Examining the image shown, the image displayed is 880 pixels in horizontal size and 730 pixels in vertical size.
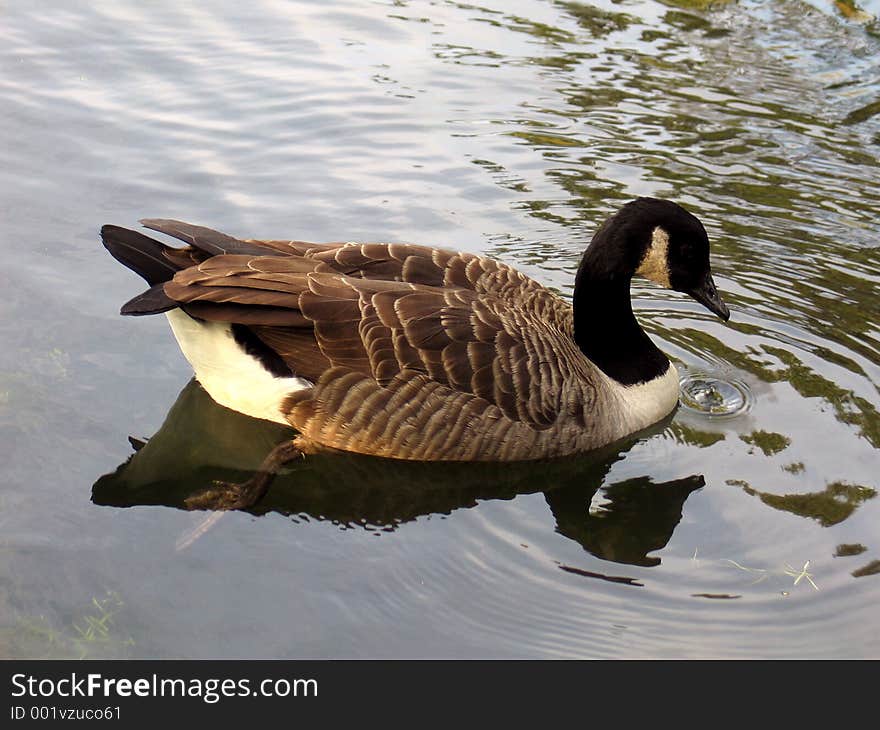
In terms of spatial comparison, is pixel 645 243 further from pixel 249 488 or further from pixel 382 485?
pixel 249 488

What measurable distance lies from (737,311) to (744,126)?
3502 millimetres

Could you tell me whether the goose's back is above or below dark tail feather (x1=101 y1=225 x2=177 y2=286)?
below

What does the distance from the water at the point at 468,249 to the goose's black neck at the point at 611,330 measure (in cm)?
46

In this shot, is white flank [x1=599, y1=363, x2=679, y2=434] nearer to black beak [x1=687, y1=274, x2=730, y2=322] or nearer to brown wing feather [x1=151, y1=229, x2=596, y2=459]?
brown wing feather [x1=151, y1=229, x2=596, y2=459]

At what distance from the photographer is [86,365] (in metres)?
7.93

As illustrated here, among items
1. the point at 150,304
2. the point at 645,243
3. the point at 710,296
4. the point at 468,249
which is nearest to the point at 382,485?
the point at 150,304

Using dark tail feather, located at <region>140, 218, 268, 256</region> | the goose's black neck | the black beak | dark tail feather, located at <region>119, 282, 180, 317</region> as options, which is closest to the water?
the goose's black neck

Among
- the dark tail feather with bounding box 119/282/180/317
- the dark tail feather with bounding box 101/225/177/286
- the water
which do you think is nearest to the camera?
the water

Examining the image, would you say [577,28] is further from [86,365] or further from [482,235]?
[86,365]

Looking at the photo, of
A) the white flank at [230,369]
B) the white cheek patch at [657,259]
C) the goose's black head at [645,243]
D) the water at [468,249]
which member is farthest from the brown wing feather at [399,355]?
the white cheek patch at [657,259]

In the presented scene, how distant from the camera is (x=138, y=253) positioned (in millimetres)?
7035

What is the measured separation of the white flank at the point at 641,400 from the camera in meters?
7.72

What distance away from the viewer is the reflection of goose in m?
6.86

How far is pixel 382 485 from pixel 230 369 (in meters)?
1.22
